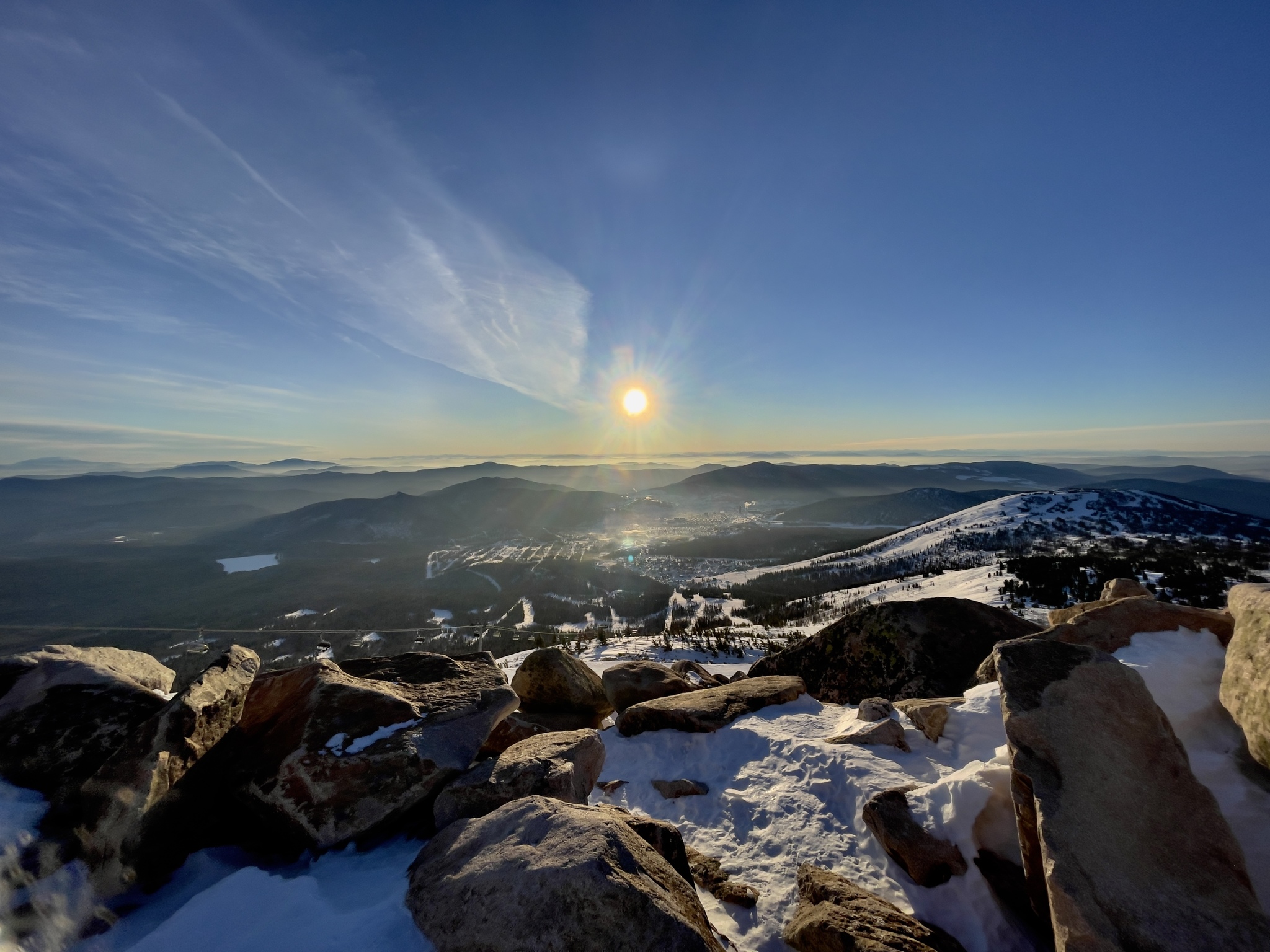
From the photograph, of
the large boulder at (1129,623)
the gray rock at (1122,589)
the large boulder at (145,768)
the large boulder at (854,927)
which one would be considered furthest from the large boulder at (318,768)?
the gray rock at (1122,589)

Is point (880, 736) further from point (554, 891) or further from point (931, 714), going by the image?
point (554, 891)

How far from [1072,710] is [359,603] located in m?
117

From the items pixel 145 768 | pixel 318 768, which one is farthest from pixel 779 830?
pixel 145 768

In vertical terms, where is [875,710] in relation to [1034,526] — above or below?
above

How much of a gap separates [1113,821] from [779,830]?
3.68 m

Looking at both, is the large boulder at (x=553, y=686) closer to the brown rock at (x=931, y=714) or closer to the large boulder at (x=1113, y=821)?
the brown rock at (x=931, y=714)

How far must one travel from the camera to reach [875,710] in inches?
337

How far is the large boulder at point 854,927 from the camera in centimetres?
417

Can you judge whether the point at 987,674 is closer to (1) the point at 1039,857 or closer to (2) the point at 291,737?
(1) the point at 1039,857

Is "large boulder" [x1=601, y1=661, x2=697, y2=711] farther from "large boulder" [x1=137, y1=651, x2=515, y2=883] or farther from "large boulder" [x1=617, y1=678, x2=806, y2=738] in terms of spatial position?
"large boulder" [x1=137, y1=651, x2=515, y2=883]

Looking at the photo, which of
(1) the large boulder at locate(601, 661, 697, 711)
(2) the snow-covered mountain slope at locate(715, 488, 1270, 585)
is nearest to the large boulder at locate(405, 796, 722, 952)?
(1) the large boulder at locate(601, 661, 697, 711)

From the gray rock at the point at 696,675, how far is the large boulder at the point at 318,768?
27.3 ft

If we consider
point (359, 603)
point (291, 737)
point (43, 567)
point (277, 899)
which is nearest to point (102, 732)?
point (291, 737)

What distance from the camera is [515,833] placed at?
4.41m
